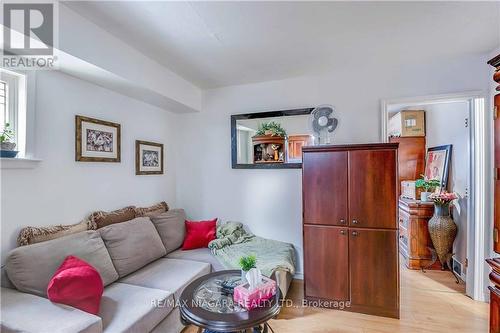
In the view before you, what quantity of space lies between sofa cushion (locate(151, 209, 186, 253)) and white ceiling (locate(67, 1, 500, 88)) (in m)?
1.75

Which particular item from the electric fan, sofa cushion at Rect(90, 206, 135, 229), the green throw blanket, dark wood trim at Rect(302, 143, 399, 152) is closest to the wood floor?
the green throw blanket

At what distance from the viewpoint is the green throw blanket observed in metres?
2.51

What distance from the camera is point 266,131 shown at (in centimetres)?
329

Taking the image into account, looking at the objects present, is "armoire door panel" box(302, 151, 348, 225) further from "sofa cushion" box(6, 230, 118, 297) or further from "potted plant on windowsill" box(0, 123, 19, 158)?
"potted plant on windowsill" box(0, 123, 19, 158)

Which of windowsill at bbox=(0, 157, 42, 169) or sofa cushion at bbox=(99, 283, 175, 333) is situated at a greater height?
windowsill at bbox=(0, 157, 42, 169)

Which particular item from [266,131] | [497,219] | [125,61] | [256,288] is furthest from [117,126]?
[497,219]

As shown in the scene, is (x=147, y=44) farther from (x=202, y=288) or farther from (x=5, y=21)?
(x=202, y=288)

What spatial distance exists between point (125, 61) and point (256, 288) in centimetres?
220

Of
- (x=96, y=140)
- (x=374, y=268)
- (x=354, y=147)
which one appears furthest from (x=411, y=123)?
(x=96, y=140)

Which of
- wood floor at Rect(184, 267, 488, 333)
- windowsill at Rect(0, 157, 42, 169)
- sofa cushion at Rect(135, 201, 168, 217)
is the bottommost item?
wood floor at Rect(184, 267, 488, 333)

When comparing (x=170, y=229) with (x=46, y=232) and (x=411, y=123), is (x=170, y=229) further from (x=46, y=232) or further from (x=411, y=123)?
(x=411, y=123)

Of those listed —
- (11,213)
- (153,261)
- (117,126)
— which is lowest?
(153,261)

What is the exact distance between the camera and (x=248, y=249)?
2.87 meters

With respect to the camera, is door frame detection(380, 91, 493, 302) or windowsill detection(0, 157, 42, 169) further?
door frame detection(380, 91, 493, 302)
